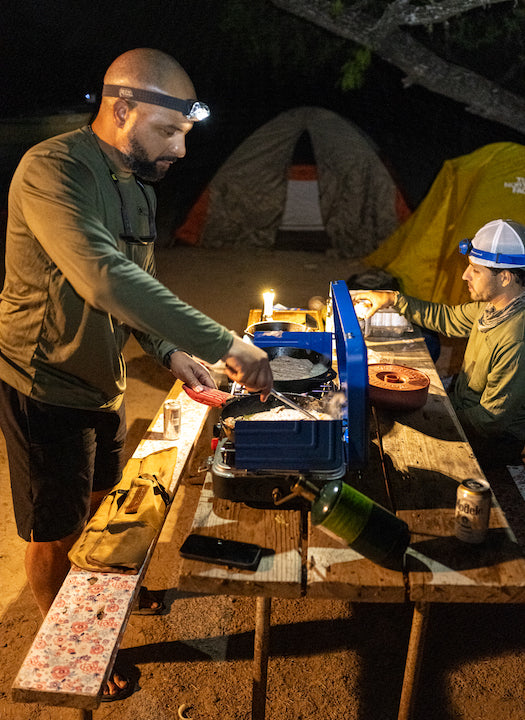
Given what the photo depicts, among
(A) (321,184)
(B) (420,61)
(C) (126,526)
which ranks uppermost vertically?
(B) (420,61)

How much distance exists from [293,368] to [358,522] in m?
1.02

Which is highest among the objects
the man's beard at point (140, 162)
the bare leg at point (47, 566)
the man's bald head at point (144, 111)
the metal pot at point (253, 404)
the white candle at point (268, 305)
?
the man's bald head at point (144, 111)

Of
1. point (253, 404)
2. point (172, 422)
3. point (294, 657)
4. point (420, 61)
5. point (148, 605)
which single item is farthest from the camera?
point (420, 61)

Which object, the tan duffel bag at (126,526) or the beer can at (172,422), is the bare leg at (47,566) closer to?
the tan duffel bag at (126,526)

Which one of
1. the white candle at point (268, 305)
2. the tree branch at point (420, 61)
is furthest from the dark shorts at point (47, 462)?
the tree branch at point (420, 61)

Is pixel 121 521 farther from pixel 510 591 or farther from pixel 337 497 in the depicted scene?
pixel 510 591

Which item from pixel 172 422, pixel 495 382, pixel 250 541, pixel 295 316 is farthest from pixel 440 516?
pixel 295 316

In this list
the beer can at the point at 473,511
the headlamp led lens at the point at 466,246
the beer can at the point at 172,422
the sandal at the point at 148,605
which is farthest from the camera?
the beer can at the point at 172,422

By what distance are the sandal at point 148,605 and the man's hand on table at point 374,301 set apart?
213 centimetres

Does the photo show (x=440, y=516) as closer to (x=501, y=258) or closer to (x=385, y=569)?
(x=385, y=569)

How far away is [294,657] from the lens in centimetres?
293

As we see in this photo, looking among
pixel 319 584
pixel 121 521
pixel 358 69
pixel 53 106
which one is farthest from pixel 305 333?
pixel 53 106

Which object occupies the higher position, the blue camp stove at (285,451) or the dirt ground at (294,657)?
the blue camp stove at (285,451)

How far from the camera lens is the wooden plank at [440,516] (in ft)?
5.82
